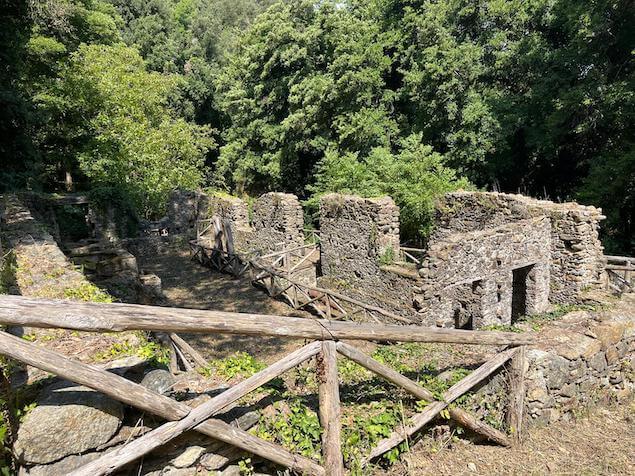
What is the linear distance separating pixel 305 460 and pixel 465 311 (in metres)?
7.51

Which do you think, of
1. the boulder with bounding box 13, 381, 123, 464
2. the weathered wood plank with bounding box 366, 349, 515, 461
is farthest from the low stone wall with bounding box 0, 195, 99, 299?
the weathered wood plank with bounding box 366, 349, 515, 461

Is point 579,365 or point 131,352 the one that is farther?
point 579,365

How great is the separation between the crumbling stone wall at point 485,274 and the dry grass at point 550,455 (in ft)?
13.2

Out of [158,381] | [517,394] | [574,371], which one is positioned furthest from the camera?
[574,371]

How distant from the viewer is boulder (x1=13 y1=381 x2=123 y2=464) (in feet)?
8.27

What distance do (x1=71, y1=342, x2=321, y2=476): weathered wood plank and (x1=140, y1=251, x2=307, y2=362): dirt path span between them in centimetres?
567

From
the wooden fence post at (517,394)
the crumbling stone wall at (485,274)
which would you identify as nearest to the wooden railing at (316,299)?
the crumbling stone wall at (485,274)

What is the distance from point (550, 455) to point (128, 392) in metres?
4.58

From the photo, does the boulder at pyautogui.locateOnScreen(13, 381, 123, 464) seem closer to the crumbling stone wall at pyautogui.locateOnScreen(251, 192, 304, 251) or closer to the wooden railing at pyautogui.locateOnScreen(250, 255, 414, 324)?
the wooden railing at pyautogui.locateOnScreen(250, 255, 414, 324)

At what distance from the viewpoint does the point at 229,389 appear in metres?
2.99

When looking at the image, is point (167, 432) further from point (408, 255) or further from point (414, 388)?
point (408, 255)

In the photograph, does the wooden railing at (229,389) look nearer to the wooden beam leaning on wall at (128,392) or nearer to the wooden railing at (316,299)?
the wooden beam leaning on wall at (128,392)

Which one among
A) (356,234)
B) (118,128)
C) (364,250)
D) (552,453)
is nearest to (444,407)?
(552,453)

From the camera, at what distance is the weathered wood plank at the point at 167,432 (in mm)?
2508
